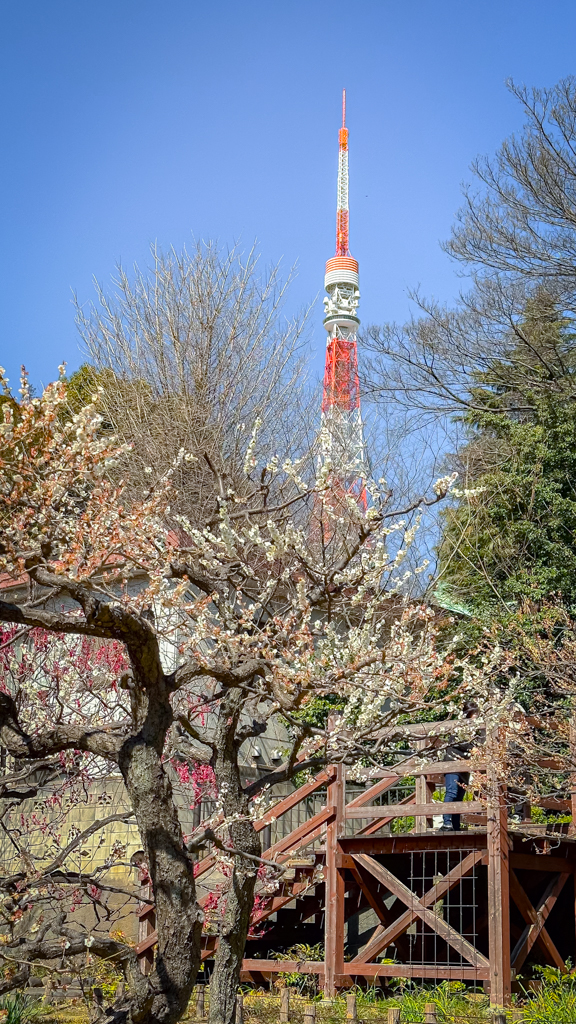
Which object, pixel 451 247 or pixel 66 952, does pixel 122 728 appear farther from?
pixel 451 247

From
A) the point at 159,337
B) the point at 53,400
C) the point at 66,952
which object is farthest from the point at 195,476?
the point at 66,952

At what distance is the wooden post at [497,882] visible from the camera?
25.6ft

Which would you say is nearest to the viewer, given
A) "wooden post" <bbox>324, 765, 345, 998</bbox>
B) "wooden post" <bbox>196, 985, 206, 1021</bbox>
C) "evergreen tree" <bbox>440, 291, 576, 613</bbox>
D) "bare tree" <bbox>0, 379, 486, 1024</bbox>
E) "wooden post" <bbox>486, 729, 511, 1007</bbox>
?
"bare tree" <bbox>0, 379, 486, 1024</bbox>

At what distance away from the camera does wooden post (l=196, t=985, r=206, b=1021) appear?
8676mm

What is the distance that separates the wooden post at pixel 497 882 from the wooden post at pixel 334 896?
165cm

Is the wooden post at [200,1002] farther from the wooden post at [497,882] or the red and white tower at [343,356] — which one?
the red and white tower at [343,356]

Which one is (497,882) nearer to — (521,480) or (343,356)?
Result: (521,480)

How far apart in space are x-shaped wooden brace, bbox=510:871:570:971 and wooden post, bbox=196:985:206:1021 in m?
2.94

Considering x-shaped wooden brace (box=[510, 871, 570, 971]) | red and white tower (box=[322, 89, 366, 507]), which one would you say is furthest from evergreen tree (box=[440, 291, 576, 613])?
x-shaped wooden brace (box=[510, 871, 570, 971])

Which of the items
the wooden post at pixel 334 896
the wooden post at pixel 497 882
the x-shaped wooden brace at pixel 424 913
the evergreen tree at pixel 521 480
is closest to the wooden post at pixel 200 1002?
the wooden post at pixel 334 896

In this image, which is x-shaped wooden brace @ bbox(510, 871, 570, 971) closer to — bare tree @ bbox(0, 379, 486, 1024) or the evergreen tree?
bare tree @ bbox(0, 379, 486, 1024)

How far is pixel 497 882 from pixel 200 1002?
3177 millimetres

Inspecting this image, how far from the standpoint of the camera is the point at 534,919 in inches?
345

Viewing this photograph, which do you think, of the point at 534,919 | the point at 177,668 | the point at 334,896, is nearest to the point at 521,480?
the point at 534,919
